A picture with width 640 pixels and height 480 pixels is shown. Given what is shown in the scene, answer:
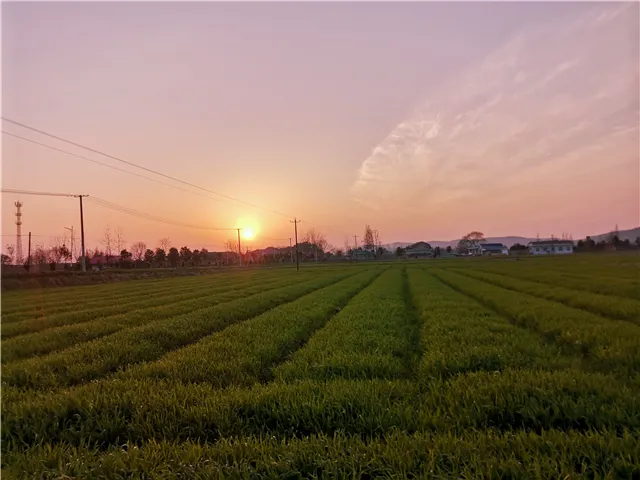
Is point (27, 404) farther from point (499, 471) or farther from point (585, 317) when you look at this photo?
point (585, 317)

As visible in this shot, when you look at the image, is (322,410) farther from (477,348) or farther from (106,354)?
A: (106,354)

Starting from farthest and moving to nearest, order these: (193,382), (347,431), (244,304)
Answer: (244,304) → (193,382) → (347,431)

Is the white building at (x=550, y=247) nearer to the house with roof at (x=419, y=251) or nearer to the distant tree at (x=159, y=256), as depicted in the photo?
the house with roof at (x=419, y=251)

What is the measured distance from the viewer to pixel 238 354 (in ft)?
28.7

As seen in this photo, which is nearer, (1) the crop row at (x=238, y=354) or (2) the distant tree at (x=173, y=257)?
(1) the crop row at (x=238, y=354)

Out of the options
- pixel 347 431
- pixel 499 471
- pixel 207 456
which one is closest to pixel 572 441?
pixel 499 471

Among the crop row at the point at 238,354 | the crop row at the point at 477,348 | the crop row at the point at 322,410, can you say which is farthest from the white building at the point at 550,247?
the crop row at the point at 322,410

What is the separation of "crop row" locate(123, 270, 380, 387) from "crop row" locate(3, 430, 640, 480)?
2774mm

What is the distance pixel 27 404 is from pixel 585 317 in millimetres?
14794

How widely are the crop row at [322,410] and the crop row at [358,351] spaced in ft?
3.45

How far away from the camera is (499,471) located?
11.1 feet

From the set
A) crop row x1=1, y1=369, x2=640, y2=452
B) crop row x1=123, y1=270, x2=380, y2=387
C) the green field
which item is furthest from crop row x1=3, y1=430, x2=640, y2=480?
crop row x1=123, y1=270, x2=380, y2=387

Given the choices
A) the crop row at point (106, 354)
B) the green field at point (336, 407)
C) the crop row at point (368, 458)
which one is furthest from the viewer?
the crop row at point (106, 354)

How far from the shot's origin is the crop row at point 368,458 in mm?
3398
